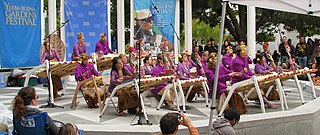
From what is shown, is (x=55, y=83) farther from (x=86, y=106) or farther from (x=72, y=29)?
(x=72, y=29)

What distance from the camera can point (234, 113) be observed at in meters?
5.58

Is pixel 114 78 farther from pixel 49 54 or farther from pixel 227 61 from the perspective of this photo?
pixel 227 61

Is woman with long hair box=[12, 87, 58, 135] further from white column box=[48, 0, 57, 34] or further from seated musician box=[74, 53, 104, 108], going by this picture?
white column box=[48, 0, 57, 34]

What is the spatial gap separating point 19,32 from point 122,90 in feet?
24.1

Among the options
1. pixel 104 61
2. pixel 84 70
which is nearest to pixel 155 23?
pixel 104 61

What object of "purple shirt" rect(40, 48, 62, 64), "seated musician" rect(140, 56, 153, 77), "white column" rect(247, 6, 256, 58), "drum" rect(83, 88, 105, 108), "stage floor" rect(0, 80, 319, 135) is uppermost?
"white column" rect(247, 6, 256, 58)

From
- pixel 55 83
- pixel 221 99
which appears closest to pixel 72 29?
pixel 55 83

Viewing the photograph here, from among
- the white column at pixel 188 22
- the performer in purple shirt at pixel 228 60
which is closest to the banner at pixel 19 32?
the white column at pixel 188 22

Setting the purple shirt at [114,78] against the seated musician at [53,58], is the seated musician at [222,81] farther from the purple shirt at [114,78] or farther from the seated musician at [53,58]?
the seated musician at [53,58]

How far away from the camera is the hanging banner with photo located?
17.5 m

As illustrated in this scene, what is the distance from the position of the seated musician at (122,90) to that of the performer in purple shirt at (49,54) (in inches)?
84.9

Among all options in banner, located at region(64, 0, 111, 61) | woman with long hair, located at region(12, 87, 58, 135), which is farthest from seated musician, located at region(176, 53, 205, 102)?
woman with long hair, located at region(12, 87, 58, 135)

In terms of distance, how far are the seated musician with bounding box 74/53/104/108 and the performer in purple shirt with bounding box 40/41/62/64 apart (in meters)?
0.83

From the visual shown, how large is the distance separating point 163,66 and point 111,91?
1.85m
